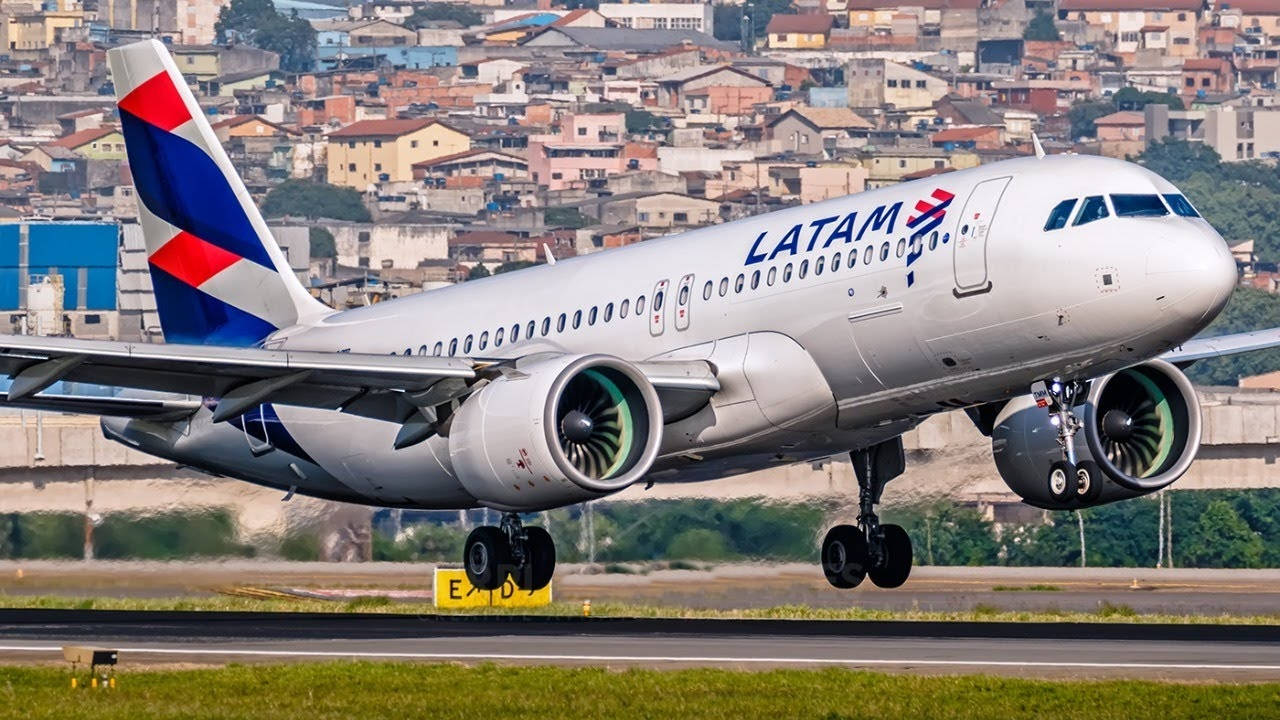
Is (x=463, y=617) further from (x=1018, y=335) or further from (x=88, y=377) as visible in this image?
(x=1018, y=335)

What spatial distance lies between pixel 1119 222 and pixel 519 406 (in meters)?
9.13

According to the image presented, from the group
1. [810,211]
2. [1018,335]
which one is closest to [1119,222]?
[1018,335]

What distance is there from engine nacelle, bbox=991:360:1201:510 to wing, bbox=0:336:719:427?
558 centimetres

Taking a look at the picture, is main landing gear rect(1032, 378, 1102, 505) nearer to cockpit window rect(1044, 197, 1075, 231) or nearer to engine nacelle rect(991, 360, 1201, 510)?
engine nacelle rect(991, 360, 1201, 510)

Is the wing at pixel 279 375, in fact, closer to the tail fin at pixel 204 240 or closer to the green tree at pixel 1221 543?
the tail fin at pixel 204 240

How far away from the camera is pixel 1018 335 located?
37.4 metres

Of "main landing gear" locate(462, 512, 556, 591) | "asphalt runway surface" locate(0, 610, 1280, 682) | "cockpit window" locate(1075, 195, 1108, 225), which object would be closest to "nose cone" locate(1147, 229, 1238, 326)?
"cockpit window" locate(1075, 195, 1108, 225)

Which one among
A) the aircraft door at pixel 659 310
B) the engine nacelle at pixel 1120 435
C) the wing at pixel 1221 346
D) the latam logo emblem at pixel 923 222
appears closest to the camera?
the latam logo emblem at pixel 923 222

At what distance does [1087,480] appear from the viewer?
39.9 metres

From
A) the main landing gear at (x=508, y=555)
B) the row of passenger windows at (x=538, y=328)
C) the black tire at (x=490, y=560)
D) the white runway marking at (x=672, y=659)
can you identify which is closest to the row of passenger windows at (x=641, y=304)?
the row of passenger windows at (x=538, y=328)

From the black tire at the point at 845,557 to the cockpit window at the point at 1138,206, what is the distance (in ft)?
31.1

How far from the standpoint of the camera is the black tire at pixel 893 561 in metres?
43.9

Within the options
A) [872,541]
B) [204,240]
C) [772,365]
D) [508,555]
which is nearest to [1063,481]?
[772,365]

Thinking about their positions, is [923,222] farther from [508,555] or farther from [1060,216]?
[508,555]
